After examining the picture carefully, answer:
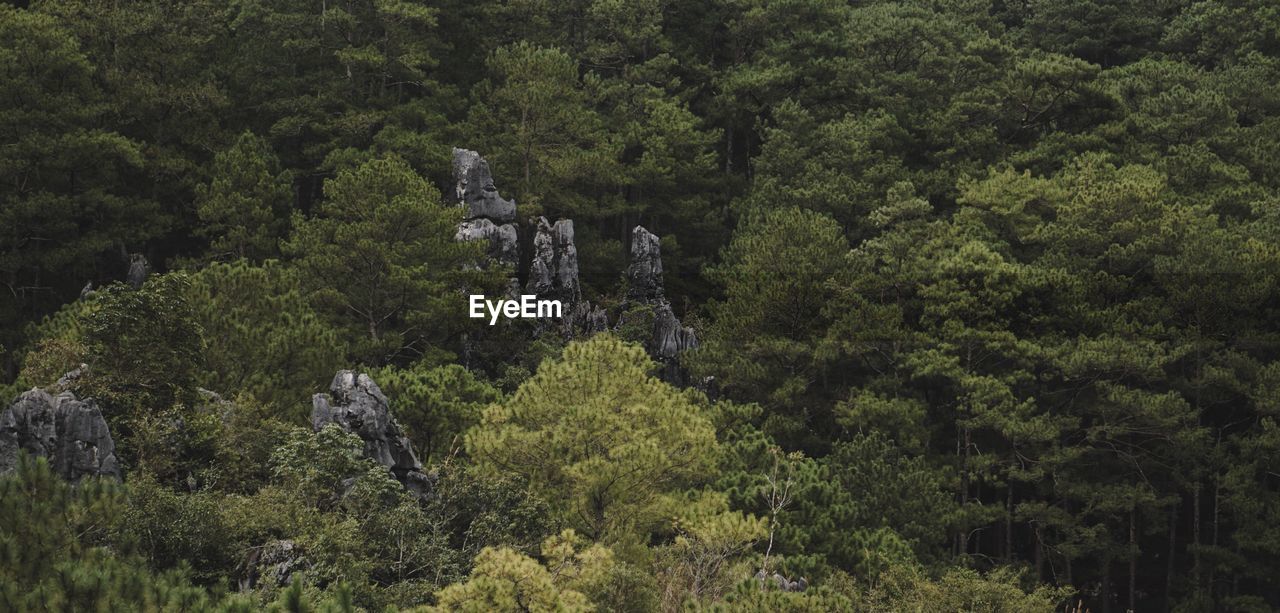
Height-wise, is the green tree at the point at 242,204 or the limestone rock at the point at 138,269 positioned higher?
the green tree at the point at 242,204

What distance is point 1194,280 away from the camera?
27656 millimetres

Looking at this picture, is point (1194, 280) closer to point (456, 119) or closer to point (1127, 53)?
point (1127, 53)

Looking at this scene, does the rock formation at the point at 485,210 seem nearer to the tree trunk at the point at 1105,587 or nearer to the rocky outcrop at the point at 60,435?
the rocky outcrop at the point at 60,435

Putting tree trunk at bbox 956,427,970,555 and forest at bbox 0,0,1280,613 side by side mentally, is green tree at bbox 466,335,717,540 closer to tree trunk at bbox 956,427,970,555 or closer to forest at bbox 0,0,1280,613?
forest at bbox 0,0,1280,613

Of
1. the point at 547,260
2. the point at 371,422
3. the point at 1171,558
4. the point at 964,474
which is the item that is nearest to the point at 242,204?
the point at 547,260

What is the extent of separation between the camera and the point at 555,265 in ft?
112

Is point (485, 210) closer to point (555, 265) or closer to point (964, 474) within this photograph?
point (555, 265)

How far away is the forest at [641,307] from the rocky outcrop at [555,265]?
20 centimetres

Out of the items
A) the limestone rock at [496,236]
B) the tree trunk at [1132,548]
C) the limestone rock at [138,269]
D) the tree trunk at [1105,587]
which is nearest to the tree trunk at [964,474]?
the tree trunk at [1105,587]

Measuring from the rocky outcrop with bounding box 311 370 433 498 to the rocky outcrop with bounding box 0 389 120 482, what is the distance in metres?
3.60

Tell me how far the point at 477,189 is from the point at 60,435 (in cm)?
1917

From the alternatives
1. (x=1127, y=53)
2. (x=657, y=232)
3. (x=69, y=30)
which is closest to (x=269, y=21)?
(x=69, y=30)

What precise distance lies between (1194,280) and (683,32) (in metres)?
24.2

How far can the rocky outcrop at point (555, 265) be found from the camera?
33.8m
